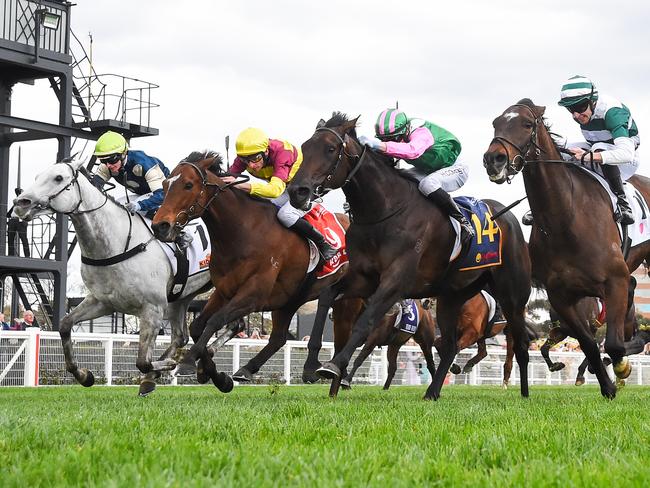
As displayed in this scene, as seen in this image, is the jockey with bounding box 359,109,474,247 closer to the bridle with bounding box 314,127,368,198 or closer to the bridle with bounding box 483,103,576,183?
the bridle with bounding box 314,127,368,198

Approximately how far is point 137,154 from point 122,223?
67 centimetres

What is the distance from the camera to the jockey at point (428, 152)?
802 cm

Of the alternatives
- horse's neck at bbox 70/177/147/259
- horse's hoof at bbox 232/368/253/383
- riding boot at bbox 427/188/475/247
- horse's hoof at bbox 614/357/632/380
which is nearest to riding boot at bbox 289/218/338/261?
riding boot at bbox 427/188/475/247

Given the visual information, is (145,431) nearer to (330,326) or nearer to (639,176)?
(639,176)

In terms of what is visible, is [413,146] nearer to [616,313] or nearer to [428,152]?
[428,152]

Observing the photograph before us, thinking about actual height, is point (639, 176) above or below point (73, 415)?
above

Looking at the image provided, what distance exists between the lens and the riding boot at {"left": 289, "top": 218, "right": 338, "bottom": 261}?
890 centimetres

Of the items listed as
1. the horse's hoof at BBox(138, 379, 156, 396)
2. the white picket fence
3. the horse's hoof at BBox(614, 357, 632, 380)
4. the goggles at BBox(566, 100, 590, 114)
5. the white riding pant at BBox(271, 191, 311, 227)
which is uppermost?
the goggles at BBox(566, 100, 590, 114)

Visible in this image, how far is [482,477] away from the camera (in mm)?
3113

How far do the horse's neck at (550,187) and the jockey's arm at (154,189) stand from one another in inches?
137

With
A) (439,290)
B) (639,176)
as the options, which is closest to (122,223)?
(439,290)

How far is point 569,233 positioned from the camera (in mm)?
Result: 8039

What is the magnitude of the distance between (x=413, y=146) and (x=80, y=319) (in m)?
3.62

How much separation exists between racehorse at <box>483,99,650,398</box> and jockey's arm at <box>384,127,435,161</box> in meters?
0.61
